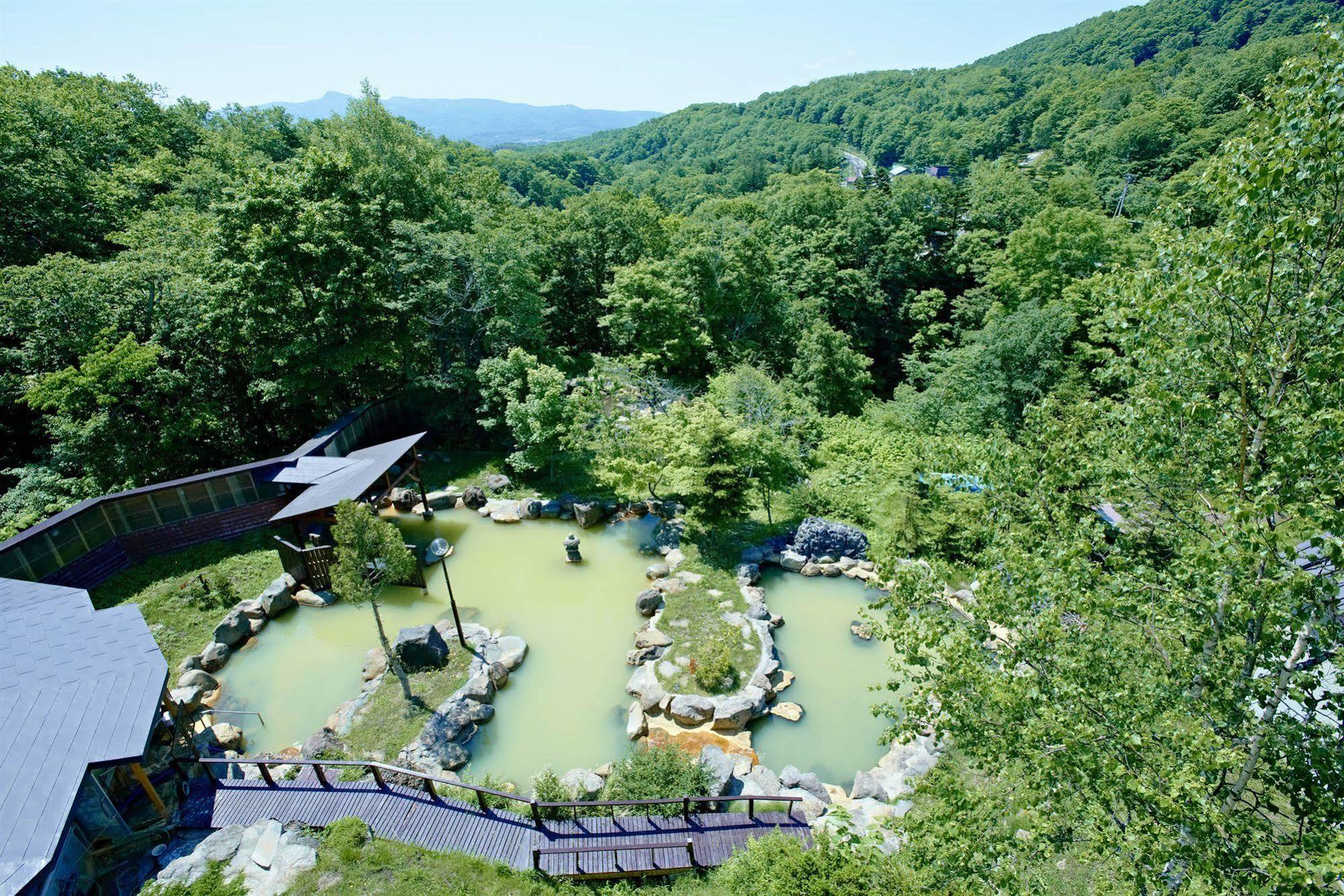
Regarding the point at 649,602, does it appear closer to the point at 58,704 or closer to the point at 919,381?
the point at 58,704

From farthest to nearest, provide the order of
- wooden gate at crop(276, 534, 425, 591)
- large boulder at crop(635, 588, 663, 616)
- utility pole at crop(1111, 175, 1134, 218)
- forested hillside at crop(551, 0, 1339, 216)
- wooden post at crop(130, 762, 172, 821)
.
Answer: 1. forested hillside at crop(551, 0, 1339, 216)
2. utility pole at crop(1111, 175, 1134, 218)
3. wooden gate at crop(276, 534, 425, 591)
4. large boulder at crop(635, 588, 663, 616)
5. wooden post at crop(130, 762, 172, 821)

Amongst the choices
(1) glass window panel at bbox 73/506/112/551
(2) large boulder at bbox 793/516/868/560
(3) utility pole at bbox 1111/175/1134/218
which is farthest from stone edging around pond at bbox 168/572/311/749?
(3) utility pole at bbox 1111/175/1134/218

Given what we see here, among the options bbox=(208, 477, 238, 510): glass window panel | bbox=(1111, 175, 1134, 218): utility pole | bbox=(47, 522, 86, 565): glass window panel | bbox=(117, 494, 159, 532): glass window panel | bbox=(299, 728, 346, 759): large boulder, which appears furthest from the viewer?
bbox=(1111, 175, 1134, 218): utility pole

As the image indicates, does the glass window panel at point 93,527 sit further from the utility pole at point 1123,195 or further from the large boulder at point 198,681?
the utility pole at point 1123,195

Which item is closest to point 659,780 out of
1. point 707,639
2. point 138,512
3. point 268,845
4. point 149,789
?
point 707,639

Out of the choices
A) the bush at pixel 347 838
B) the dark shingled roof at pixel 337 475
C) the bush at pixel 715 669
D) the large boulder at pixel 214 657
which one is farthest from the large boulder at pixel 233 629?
the bush at pixel 715 669

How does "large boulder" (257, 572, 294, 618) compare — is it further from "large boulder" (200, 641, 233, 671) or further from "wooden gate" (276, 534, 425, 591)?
"large boulder" (200, 641, 233, 671)

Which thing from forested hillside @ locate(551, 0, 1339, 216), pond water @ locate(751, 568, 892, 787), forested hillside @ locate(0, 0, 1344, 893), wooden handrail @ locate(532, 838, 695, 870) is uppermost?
forested hillside @ locate(551, 0, 1339, 216)
